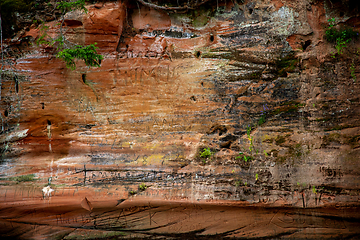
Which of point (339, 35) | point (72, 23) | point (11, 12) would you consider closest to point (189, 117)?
point (72, 23)

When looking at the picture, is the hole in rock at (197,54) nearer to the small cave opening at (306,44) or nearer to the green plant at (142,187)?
the small cave opening at (306,44)

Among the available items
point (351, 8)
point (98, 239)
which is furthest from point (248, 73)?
point (98, 239)

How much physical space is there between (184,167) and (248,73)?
224cm

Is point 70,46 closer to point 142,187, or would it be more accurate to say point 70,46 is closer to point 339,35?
point 142,187

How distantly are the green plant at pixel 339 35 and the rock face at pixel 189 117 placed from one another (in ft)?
0.25

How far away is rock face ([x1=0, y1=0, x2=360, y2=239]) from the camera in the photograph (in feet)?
14.3

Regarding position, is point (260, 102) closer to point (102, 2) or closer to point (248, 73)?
point (248, 73)

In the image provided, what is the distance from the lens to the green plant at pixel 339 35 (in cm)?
431

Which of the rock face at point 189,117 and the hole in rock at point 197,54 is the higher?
the hole in rock at point 197,54

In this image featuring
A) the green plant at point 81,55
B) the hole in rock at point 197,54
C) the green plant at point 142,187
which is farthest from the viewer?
the hole in rock at point 197,54

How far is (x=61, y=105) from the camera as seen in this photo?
453cm

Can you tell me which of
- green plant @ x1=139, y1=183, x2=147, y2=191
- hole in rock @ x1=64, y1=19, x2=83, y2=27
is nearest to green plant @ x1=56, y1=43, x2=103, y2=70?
hole in rock @ x1=64, y1=19, x2=83, y2=27

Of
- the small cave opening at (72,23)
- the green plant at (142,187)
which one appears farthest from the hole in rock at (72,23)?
the green plant at (142,187)

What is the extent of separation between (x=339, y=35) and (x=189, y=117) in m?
3.24
